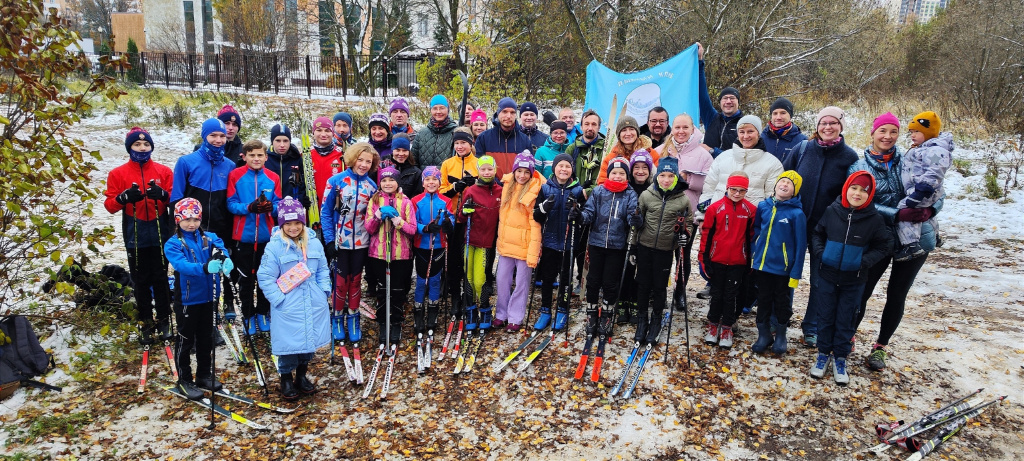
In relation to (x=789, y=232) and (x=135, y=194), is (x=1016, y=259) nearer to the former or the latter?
(x=789, y=232)

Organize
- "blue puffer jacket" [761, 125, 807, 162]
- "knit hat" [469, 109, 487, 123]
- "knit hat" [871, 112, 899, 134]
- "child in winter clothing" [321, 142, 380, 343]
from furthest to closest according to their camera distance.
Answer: "knit hat" [469, 109, 487, 123], "blue puffer jacket" [761, 125, 807, 162], "child in winter clothing" [321, 142, 380, 343], "knit hat" [871, 112, 899, 134]

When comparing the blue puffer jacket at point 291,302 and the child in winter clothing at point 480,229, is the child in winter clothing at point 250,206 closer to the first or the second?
the blue puffer jacket at point 291,302

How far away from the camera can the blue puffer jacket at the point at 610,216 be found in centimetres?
527

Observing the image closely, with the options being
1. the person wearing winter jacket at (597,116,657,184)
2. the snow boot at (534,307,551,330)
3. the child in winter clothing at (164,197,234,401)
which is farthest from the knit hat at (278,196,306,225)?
the person wearing winter jacket at (597,116,657,184)

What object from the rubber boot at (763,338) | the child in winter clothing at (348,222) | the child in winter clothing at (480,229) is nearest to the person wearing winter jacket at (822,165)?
Answer: the rubber boot at (763,338)

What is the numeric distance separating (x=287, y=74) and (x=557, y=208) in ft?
66.2

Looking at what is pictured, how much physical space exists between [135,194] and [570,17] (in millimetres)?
13850

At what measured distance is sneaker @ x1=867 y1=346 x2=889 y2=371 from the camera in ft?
16.4

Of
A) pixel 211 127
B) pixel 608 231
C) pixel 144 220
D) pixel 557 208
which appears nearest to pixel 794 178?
pixel 608 231

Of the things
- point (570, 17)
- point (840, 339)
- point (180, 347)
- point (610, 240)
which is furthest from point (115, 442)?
point (570, 17)

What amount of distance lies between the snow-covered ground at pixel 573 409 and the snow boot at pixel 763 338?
0.08 m

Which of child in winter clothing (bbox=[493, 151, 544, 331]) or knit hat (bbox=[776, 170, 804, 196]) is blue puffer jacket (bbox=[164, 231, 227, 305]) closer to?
child in winter clothing (bbox=[493, 151, 544, 331])

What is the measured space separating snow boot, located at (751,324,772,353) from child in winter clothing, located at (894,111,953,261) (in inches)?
49.8

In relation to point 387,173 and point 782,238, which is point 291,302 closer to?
point 387,173
